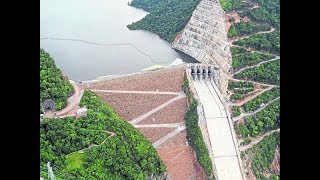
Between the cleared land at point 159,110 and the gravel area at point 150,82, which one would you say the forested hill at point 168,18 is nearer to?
the gravel area at point 150,82

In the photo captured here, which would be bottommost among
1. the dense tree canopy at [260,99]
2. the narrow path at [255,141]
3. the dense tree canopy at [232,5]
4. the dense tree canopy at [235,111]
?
the narrow path at [255,141]

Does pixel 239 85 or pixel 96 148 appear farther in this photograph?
pixel 239 85

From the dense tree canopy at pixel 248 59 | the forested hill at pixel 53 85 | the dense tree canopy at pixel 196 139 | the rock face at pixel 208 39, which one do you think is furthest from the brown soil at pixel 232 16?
the forested hill at pixel 53 85

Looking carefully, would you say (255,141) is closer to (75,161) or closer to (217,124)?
(217,124)

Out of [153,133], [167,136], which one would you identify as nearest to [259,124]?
[167,136]
